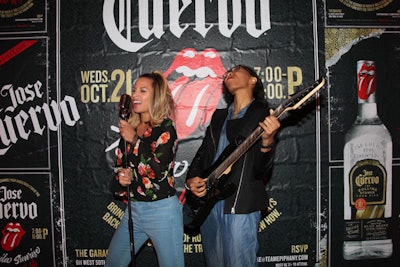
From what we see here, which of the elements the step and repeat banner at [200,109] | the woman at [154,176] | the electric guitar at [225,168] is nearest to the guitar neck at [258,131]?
the electric guitar at [225,168]

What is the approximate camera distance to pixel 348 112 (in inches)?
107

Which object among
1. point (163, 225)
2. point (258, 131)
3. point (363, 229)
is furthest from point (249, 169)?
point (363, 229)

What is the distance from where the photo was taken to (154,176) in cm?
195

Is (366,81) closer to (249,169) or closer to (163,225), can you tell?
(249,169)

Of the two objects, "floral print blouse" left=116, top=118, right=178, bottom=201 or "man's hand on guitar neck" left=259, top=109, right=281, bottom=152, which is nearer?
"man's hand on guitar neck" left=259, top=109, right=281, bottom=152

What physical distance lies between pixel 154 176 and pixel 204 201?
363 millimetres

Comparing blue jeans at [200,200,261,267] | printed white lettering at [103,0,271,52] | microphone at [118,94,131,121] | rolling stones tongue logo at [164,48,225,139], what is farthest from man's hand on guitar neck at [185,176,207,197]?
printed white lettering at [103,0,271,52]

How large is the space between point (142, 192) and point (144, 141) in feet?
1.05

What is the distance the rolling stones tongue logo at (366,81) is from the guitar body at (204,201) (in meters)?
1.58

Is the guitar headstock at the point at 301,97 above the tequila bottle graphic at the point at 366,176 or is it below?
above

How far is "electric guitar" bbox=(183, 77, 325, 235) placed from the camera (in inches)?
73.0

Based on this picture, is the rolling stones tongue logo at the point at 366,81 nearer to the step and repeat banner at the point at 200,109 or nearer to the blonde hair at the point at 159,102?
the step and repeat banner at the point at 200,109

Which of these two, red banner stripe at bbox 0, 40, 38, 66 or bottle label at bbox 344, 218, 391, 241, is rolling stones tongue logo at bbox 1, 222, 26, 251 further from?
bottle label at bbox 344, 218, 391, 241

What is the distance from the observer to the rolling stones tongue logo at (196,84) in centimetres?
272
